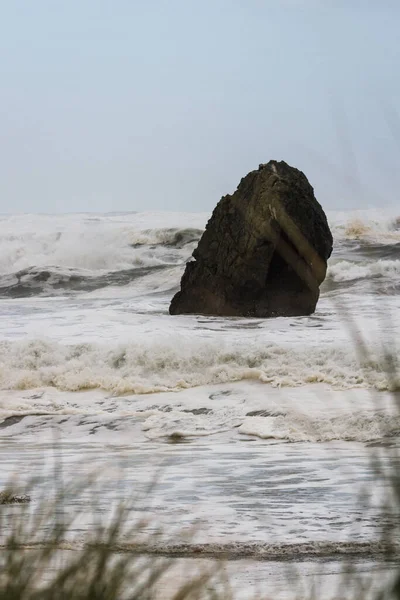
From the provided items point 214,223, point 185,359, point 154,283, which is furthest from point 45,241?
point 185,359

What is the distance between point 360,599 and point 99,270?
29156 mm

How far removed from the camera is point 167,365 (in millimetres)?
14062

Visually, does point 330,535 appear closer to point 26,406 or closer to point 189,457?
point 189,457

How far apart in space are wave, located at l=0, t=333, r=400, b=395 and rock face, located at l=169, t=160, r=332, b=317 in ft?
7.13

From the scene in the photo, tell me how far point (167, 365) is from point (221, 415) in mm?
2748

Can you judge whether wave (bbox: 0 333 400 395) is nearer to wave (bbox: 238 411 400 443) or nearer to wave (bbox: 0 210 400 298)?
wave (bbox: 238 411 400 443)

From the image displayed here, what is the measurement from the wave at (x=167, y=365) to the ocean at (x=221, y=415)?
28 millimetres

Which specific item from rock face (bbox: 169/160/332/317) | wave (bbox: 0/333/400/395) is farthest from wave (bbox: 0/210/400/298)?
wave (bbox: 0/333/400/395)

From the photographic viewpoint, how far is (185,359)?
14.2m

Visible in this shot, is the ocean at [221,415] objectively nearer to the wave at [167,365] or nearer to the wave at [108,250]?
the wave at [167,365]

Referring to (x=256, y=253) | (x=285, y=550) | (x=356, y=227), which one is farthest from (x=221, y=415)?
(x=356, y=227)

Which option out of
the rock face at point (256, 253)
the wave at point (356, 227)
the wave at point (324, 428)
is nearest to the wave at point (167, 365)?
the rock face at point (256, 253)

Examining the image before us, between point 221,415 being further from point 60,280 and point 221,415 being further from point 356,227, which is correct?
point 356,227

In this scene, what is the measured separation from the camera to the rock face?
16.5m
